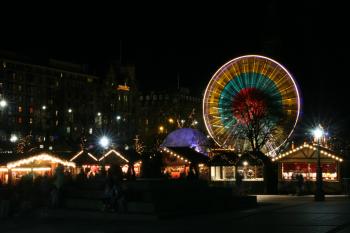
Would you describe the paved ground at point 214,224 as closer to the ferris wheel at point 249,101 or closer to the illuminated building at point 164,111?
the ferris wheel at point 249,101

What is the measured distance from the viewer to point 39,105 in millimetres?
144875

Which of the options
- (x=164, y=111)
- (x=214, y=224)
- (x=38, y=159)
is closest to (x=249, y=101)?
(x=38, y=159)

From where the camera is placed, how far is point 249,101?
218ft

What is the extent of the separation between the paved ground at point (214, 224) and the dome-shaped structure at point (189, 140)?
2129 inches

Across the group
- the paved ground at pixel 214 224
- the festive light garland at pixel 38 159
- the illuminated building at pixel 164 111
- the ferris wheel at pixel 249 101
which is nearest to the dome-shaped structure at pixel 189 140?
the ferris wheel at pixel 249 101

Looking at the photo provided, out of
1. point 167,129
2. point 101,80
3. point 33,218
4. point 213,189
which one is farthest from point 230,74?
point 101,80

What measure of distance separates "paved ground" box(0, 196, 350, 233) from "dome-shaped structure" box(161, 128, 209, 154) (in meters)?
54.1

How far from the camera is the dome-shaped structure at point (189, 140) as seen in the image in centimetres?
8456

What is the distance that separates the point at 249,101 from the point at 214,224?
42.2 m

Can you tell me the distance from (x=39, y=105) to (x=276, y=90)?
3486 inches

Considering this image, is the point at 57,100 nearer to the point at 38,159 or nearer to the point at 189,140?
the point at 189,140

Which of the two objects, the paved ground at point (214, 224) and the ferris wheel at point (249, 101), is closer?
the paved ground at point (214, 224)

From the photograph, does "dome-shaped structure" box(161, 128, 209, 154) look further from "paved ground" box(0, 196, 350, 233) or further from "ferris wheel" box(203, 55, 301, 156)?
"paved ground" box(0, 196, 350, 233)

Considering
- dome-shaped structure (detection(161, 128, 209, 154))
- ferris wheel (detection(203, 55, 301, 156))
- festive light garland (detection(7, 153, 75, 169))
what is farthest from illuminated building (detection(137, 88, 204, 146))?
festive light garland (detection(7, 153, 75, 169))
